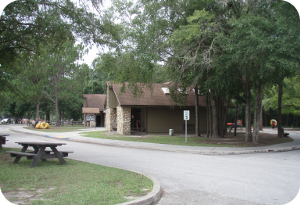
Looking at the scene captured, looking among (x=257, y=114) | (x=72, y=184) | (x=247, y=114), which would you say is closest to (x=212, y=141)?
(x=247, y=114)

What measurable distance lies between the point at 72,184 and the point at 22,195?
110cm

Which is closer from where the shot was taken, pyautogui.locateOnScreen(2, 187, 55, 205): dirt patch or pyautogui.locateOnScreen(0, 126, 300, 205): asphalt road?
pyautogui.locateOnScreen(2, 187, 55, 205): dirt patch

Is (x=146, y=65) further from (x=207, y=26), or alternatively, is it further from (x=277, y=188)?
(x=277, y=188)

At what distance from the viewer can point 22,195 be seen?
520 cm

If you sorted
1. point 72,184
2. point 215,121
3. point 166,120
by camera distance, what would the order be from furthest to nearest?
point 166,120 < point 215,121 < point 72,184

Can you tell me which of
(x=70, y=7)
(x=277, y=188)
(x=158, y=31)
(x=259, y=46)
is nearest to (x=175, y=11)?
(x=158, y=31)

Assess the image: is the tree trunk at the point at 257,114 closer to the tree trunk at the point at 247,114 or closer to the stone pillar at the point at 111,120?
the tree trunk at the point at 247,114

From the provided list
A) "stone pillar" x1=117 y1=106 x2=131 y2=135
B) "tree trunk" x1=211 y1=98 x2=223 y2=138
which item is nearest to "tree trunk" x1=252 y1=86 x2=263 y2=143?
"tree trunk" x1=211 y1=98 x2=223 y2=138

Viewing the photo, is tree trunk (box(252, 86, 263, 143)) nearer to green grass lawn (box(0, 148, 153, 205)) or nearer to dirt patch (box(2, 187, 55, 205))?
green grass lawn (box(0, 148, 153, 205))

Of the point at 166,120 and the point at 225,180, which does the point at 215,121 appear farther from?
the point at 225,180

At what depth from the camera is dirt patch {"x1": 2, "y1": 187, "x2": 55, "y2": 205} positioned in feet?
16.0

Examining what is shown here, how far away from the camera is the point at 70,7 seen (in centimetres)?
1091

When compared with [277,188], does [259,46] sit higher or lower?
higher

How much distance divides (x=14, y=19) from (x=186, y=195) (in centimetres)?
928
